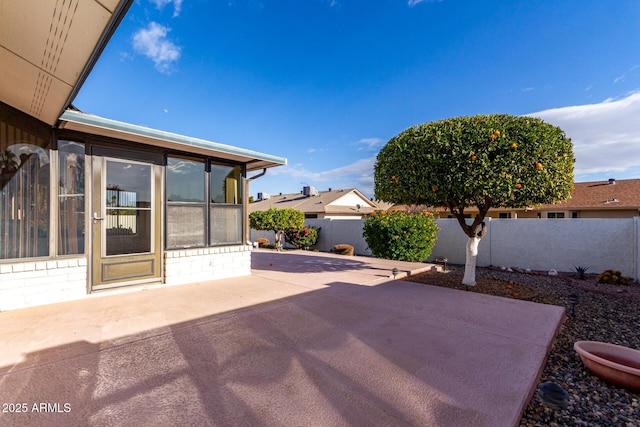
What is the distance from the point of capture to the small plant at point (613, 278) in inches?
254

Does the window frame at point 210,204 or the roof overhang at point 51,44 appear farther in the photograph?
the window frame at point 210,204

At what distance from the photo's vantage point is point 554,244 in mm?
8070

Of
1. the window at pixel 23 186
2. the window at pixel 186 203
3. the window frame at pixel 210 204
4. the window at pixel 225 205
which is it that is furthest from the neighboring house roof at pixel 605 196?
the window at pixel 23 186

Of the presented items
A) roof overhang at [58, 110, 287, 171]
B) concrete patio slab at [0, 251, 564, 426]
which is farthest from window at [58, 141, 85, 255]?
concrete patio slab at [0, 251, 564, 426]

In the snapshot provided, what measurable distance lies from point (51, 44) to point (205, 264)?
173 inches

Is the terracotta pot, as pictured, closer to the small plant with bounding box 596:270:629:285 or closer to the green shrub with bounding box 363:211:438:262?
the small plant with bounding box 596:270:629:285

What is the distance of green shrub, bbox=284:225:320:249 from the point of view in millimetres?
14047

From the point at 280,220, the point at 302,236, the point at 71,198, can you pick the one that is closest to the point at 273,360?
the point at 71,198

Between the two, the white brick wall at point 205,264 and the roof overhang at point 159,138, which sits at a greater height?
the roof overhang at point 159,138

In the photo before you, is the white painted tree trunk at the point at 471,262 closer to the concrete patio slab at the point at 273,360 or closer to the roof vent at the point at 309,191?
the concrete patio slab at the point at 273,360

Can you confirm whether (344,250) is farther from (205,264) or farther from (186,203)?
(186,203)

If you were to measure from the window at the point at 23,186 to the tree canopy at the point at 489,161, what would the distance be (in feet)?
Result: 19.9

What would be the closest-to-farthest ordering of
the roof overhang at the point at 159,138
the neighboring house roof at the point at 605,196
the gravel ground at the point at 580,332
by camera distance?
the gravel ground at the point at 580,332 < the roof overhang at the point at 159,138 < the neighboring house roof at the point at 605,196

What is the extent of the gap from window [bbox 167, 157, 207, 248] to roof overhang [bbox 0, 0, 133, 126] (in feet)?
7.05
